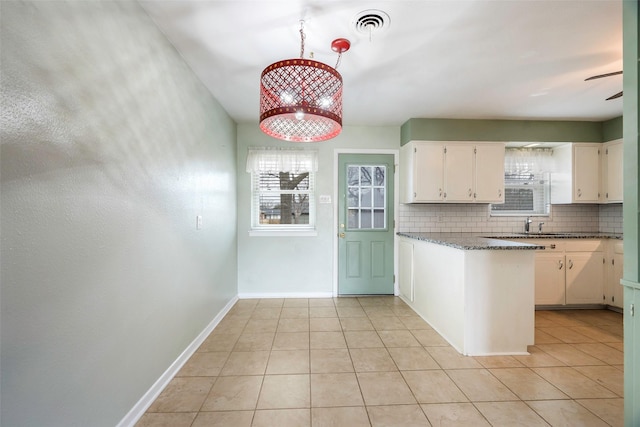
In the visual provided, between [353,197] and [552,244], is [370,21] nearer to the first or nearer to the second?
[353,197]

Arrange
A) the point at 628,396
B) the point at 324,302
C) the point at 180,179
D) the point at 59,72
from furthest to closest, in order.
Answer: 1. the point at 324,302
2. the point at 180,179
3. the point at 628,396
4. the point at 59,72

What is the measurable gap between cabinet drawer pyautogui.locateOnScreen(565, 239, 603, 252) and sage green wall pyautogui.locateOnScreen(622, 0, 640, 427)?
256cm

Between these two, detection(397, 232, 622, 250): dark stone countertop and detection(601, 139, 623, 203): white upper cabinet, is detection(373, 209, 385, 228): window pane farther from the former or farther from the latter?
detection(601, 139, 623, 203): white upper cabinet

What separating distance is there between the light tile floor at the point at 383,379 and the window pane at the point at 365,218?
136cm

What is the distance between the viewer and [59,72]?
1.07 meters

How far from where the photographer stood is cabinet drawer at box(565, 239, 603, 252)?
10.9ft

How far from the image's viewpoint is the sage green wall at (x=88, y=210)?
92cm

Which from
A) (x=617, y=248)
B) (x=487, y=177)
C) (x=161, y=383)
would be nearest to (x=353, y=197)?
(x=487, y=177)

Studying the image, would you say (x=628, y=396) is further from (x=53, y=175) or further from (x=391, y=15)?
(x=53, y=175)

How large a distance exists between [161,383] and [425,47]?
2992 mm

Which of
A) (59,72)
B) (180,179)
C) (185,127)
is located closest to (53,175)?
(59,72)

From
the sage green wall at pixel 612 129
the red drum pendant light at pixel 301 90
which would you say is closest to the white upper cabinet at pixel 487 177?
the sage green wall at pixel 612 129

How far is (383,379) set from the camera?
6.29 ft

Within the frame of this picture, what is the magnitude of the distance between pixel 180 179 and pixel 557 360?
3310mm
